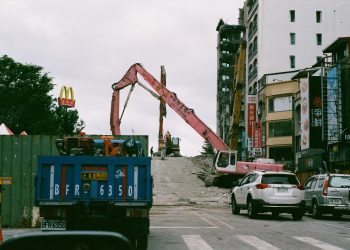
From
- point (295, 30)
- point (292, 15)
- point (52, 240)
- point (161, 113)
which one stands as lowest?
point (52, 240)

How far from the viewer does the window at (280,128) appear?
6619 centimetres

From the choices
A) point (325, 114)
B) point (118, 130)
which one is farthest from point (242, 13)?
point (118, 130)

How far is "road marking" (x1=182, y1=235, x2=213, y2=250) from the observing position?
40.9 feet

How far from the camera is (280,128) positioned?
67.2 meters

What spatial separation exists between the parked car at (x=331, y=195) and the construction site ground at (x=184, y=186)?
33.0ft

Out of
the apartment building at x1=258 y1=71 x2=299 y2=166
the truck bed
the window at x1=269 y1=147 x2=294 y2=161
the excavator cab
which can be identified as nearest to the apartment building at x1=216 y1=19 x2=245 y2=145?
the apartment building at x1=258 y1=71 x2=299 y2=166

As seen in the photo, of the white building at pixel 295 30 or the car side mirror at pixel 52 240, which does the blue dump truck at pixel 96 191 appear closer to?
the car side mirror at pixel 52 240

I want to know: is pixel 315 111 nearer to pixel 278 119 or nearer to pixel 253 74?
pixel 278 119

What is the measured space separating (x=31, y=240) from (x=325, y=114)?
41.4 meters

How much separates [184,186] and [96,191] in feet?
105

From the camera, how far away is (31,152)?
17.5 m

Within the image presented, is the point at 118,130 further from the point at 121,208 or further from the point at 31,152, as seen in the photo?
the point at 121,208

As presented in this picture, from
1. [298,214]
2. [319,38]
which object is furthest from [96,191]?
[319,38]

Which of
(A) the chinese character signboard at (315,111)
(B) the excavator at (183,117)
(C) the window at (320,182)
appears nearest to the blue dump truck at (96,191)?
(C) the window at (320,182)
